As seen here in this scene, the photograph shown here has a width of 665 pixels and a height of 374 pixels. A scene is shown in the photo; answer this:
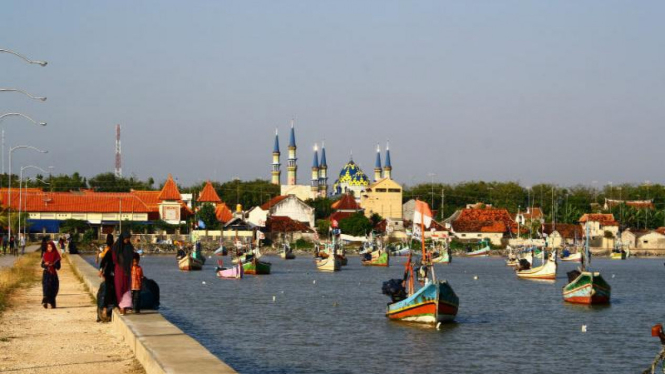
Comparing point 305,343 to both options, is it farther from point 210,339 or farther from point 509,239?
point 509,239

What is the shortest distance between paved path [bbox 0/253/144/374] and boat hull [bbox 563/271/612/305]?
1219 inches

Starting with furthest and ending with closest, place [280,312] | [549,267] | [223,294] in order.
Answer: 1. [549,267]
2. [223,294]
3. [280,312]

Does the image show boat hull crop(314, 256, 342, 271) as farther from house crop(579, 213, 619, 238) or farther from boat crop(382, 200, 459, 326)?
house crop(579, 213, 619, 238)

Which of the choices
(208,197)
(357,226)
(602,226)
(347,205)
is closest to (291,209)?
(347,205)

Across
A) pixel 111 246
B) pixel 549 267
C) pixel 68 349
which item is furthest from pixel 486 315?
pixel 549 267

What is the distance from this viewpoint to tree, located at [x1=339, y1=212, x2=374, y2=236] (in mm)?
174750

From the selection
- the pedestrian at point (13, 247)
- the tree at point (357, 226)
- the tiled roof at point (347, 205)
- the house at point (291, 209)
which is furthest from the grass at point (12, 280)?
the tiled roof at point (347, 205)

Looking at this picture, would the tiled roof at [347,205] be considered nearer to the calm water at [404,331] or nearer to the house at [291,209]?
the house at [291,209]

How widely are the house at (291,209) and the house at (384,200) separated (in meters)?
12.0

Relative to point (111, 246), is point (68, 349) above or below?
below

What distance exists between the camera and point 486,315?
1984 inches

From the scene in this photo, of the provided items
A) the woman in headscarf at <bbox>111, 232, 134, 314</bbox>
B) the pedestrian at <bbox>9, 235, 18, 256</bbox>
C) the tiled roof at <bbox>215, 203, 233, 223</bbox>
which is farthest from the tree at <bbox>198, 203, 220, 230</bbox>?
the woman in headscarf at <bbox>111, 232, 134, 314</bbox>

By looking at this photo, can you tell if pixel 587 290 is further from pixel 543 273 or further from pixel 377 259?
pixel 377 259

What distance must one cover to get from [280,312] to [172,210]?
11852 cm
